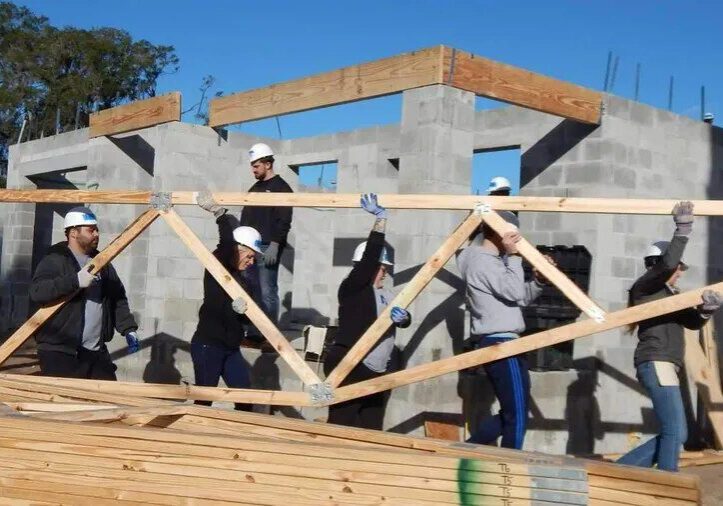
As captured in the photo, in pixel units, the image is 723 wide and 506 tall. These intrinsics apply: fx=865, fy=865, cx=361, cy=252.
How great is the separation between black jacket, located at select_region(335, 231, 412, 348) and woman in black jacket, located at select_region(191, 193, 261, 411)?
0.68 meters

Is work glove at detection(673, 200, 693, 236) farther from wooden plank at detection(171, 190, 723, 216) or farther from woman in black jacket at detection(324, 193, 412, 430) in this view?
woman in black jacket at detection(324, 193, 412, 430)

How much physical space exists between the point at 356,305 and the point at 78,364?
189 cm

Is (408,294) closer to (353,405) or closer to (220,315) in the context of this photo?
(353,405)

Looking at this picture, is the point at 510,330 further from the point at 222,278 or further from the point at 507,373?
the point at 222,278

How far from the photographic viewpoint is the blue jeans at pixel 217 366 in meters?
5.61

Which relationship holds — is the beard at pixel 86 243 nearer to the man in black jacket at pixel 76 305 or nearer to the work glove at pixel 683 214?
the man in black jacket at pixel 76 305

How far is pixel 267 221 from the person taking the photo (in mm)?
7285

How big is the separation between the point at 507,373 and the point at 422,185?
1859mm

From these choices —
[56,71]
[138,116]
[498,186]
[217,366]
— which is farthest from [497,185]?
[56,71]

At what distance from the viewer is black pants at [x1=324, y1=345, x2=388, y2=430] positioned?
5277mm

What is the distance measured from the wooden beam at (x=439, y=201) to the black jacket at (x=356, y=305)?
43cm

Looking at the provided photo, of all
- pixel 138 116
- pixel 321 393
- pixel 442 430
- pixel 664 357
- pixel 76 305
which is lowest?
pixel 442 430

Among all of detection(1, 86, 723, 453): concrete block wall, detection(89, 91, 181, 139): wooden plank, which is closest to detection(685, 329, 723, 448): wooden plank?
detection(1, 86, 723, 453): concrete block wall

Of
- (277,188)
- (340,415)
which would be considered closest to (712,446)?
(340,415)
